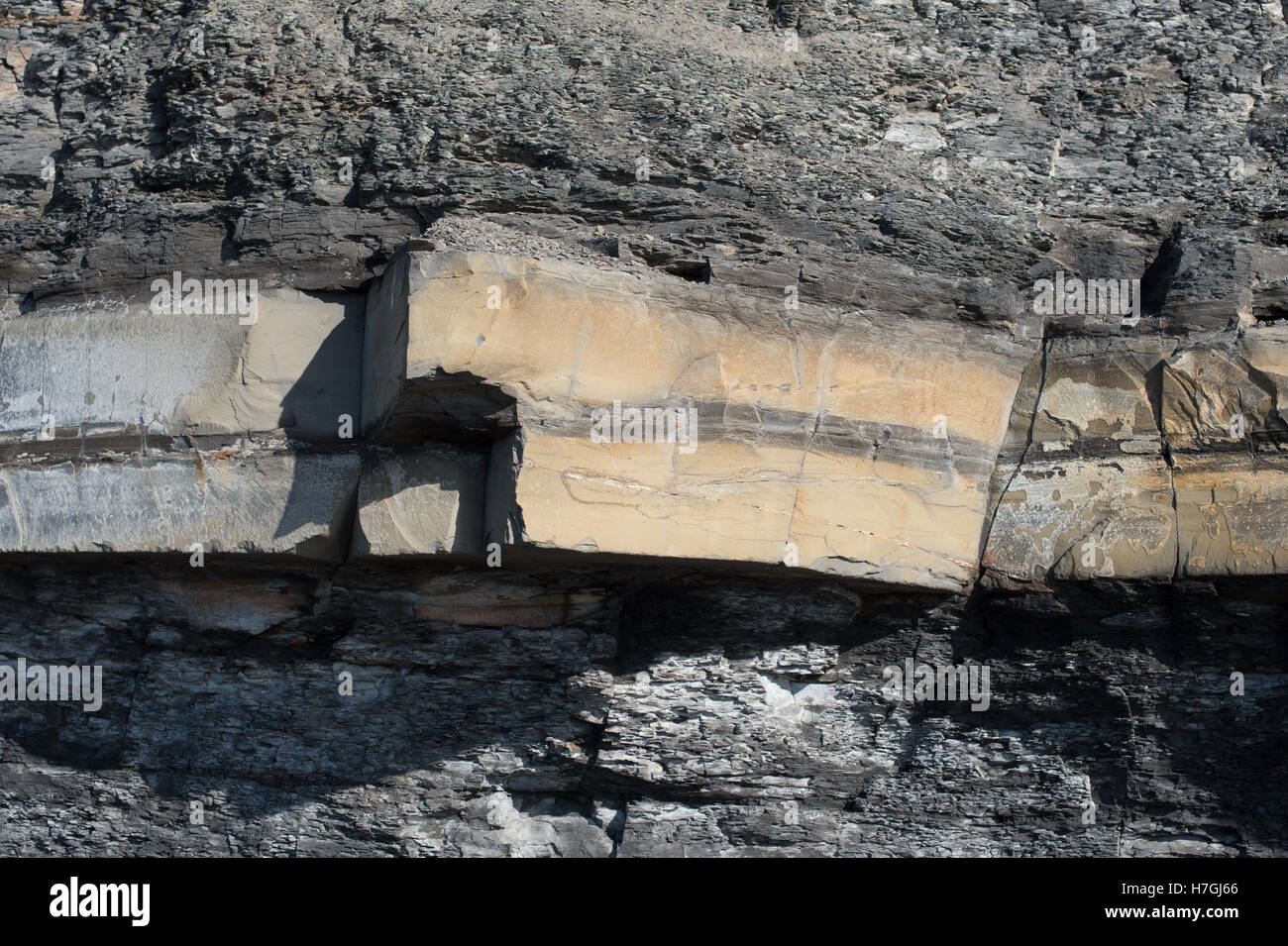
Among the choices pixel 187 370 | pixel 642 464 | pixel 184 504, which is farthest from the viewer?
pixel 187 370

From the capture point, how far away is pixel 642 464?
397 centimetres

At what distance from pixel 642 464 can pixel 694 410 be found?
28 centimetres

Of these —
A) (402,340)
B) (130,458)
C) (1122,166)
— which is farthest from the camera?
(1122,166)

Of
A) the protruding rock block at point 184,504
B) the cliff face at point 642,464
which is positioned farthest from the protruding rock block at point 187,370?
the protruding rock block at point 184,504

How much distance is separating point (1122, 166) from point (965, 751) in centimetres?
259

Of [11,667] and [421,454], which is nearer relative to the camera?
[421,454]

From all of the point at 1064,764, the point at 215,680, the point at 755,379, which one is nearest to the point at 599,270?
the point at 755,379

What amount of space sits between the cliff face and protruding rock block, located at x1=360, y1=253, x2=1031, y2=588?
2cm

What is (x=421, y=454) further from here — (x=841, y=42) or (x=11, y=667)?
(x=841, y=42)

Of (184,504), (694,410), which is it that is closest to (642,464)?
(694,410)

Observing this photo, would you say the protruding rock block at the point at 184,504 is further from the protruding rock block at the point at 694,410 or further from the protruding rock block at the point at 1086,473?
the protruding rock block at the point at 1086,473

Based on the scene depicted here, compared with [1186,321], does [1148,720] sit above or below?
below

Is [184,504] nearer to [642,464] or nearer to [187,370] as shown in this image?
[187,370]

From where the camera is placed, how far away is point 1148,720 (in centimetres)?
445
